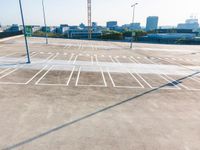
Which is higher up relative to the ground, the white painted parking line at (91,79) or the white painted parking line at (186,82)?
the white painted parking line at (91,79)

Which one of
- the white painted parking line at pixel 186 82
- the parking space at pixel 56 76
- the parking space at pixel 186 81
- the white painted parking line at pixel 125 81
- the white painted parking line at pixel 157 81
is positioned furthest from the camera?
the parking space at pixel 186 81

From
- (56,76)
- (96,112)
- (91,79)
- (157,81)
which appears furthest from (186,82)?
(56,76)

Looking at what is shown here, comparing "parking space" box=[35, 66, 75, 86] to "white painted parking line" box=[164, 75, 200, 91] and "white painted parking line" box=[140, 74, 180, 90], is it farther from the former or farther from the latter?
"white painted parking line" box=[164, 75, 200, 91]

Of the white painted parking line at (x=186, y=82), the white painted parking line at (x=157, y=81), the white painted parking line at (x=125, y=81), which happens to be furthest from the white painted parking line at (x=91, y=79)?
the white painted parking line at (x=186, y=82)

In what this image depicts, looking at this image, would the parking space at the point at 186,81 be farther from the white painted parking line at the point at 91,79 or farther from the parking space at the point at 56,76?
the parking space at the point at 56,76

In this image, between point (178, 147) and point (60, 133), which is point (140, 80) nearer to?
point (178, 147)

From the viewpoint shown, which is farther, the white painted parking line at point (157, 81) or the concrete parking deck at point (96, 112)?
the white painted parking line at point (157, 81)

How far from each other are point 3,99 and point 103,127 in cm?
649

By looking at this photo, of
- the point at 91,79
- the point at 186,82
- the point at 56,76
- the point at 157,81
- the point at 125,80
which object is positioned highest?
the point at 56,76

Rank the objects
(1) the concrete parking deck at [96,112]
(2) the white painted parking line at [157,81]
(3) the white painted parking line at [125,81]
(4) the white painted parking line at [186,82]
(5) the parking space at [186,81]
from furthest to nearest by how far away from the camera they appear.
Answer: (5) the parking space at [186,81], (4) the white painted parking line at [186,82], (2) the white painted parking line at [157,81], (3) the white painted parking line at [125,81], (1) the concrete parking deck at [96,112]

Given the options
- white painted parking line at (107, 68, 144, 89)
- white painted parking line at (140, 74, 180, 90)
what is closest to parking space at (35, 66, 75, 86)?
white painted parking line at (107, 68, 144, 89)

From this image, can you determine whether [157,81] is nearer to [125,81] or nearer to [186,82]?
[186,82]

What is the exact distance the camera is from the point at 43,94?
33.1ft

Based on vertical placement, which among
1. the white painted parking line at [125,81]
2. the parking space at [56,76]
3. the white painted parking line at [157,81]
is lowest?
the white painted parking line at [157,81]
